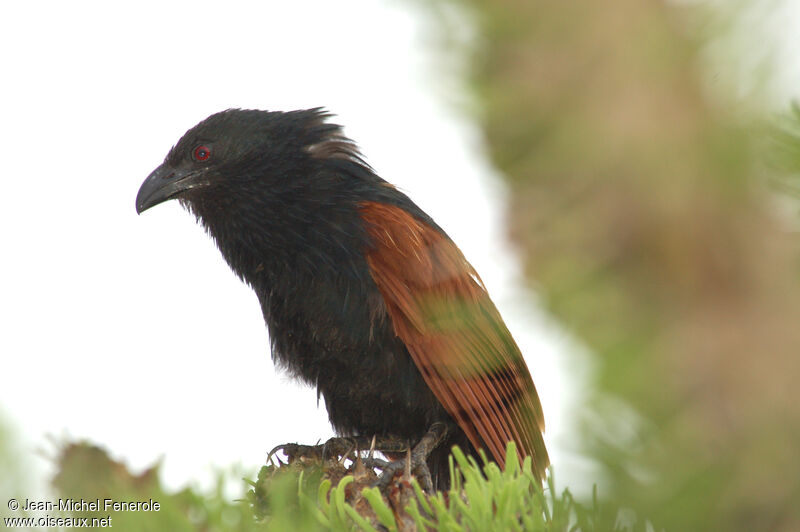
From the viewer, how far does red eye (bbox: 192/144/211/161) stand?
119 inches

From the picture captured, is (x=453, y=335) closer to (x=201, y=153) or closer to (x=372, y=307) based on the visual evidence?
(x=372, y=307)

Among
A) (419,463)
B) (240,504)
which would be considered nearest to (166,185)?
(419,463)

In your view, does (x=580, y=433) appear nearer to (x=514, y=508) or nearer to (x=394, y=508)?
(x=514, y=508)

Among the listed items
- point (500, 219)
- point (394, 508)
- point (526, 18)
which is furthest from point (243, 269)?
point (526, 18)

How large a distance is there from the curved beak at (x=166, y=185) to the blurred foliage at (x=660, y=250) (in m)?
2.57

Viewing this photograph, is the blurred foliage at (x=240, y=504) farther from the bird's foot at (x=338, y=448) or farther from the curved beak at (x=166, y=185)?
the curved beak at (x=166, y=185)

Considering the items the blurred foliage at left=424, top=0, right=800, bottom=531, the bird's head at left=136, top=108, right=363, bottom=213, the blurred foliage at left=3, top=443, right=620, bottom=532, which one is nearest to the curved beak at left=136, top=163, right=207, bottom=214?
the bird's head at left=136, top=108, right=363, bottom=213

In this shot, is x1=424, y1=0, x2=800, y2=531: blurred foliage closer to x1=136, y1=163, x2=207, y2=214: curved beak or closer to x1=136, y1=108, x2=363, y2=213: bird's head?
x1=136, y1=108, x2=363, y2=213: bird's head

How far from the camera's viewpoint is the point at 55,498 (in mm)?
810

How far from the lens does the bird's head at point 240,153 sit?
293 cm

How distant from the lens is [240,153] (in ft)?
9.82

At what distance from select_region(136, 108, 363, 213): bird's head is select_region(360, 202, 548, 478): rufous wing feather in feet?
1.48

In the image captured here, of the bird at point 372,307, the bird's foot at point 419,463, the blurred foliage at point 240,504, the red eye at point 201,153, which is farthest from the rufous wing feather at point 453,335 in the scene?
the blurred foliage at point 240,504

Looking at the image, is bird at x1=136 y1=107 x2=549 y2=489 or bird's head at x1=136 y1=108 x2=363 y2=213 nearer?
bird at x1=136 y1=107 x2=549 y2=489
